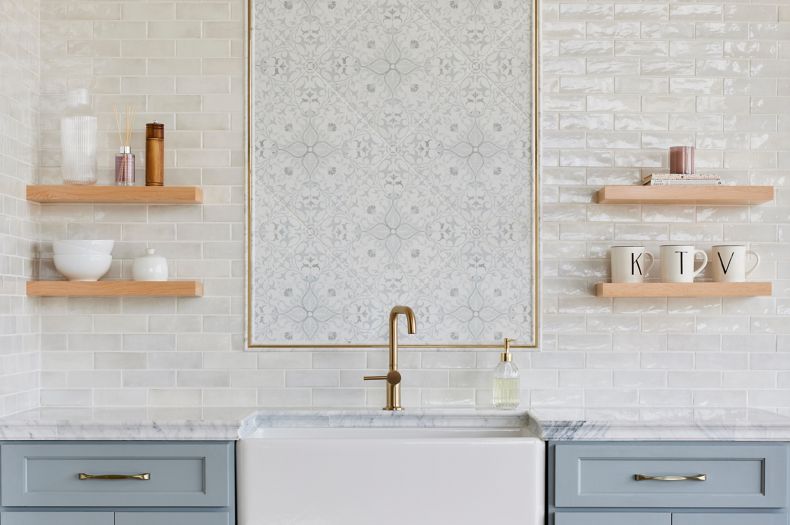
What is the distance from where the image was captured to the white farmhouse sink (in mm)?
2467

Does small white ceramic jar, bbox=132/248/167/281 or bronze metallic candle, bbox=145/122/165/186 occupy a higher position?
bronze metallic candle, bbox=145/122/165/186

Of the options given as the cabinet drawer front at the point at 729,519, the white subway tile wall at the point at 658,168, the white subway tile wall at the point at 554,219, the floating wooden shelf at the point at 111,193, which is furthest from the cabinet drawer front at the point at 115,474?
the cabinet drawer front at the point at 729,519

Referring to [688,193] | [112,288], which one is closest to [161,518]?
[112,288]

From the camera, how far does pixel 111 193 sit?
288 cm

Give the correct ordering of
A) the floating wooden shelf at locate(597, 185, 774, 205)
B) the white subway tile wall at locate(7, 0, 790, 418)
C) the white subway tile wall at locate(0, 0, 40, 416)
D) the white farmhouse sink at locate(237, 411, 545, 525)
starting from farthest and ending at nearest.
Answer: the white subway tile wall at locate(7, 0, 790, 418) < the floating wooden shelf at locate(597, 185, 774, 205) < the white subway tile wall at locate(0, 0, 40, 416) < the white farmhouse sink at locate(237, 411, 545, 525)

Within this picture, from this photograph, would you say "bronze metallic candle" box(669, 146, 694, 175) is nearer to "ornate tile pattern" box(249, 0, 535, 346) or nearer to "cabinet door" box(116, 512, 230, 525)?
"ornate tile pattern" box(249, 0, 535, 346)

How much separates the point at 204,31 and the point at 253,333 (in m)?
1.16

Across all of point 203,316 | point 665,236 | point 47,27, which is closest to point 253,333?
point 203,316

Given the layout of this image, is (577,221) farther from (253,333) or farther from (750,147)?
(253,333)

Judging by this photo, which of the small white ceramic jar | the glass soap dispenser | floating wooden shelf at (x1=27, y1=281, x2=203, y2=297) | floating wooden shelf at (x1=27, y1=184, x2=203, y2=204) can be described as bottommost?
the glass soap dispenser

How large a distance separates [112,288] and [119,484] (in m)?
0.73

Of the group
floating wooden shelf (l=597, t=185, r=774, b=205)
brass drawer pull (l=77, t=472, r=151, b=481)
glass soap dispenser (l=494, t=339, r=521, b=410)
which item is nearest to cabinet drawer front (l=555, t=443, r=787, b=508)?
glass soap dispenser (l=494, t=339, r=521, b=410)

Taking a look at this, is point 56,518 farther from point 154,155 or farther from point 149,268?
point 154,155

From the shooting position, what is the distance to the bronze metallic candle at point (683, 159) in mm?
2922
